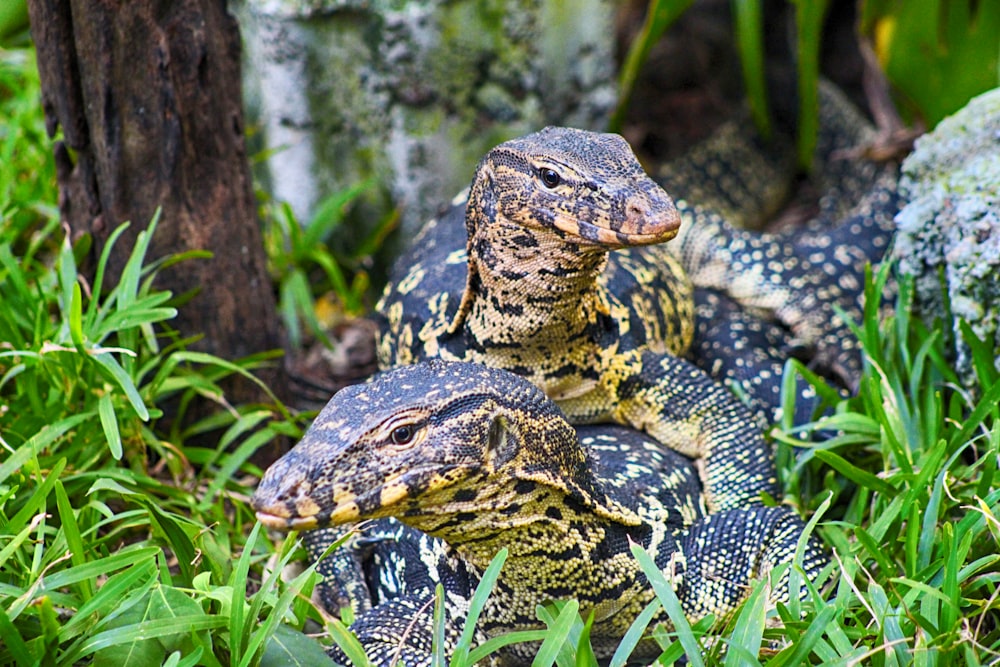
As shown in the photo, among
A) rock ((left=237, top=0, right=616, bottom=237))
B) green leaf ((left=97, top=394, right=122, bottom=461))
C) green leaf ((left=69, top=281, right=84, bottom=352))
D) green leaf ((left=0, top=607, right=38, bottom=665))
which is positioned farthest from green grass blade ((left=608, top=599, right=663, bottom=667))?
rock ((left=237, top=0, right=616, bottom=237))

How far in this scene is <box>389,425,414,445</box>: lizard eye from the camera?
2.69 m

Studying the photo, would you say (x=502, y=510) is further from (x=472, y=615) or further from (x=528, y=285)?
(x=528, y=285)

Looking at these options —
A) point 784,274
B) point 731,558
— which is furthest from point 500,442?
point 784,274

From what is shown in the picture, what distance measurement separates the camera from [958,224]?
161 inches

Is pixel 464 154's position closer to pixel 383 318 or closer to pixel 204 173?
pixel 383 318

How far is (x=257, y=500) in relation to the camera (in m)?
2.59

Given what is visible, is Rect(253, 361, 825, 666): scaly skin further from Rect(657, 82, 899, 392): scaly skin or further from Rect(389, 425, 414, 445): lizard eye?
Rect(657, 82, 899, 392): scaly skin

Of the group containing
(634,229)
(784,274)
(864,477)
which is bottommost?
(864,477)

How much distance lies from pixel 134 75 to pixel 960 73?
12.5 ft

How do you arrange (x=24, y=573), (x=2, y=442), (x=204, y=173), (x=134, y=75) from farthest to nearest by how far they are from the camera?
(x=204, y=173), (x=134, y=75), (x=2, y=442), (x=24, y=573)

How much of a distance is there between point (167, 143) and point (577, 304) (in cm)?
169

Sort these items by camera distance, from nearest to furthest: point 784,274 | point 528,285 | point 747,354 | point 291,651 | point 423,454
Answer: point 423,454, point 291,651, point 528,285, point 747,354, point 784,274

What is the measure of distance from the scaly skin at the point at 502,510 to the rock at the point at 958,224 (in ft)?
3.67

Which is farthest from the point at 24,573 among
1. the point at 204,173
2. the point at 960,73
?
the point at 960,73
